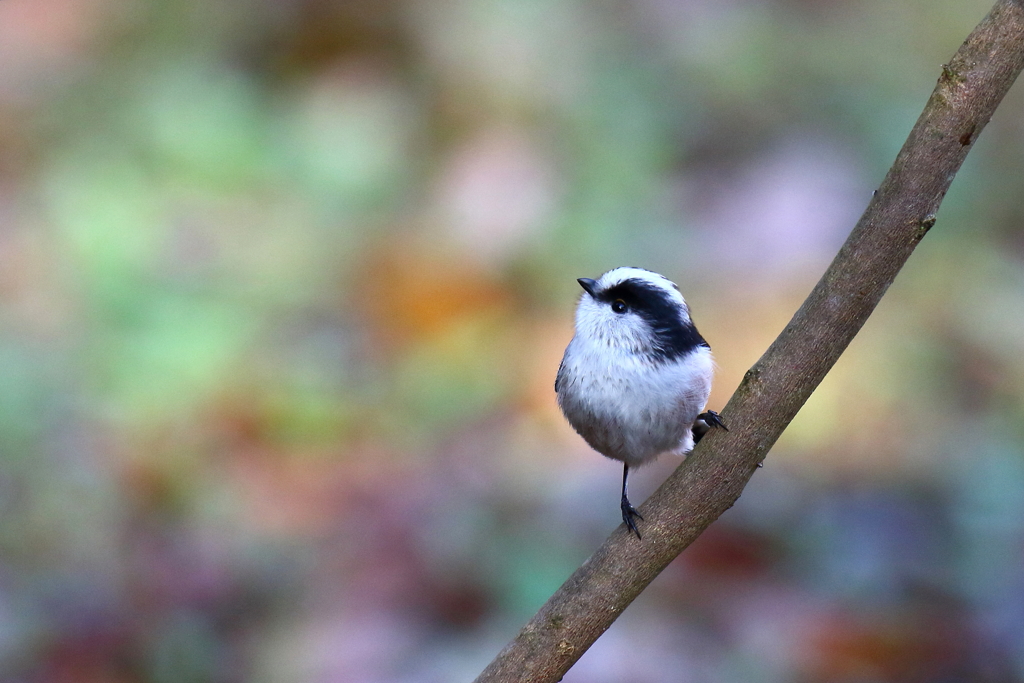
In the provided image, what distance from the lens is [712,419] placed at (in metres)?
1.93

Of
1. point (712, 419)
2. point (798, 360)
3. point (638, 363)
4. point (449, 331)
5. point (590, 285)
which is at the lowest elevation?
point (798, 360)

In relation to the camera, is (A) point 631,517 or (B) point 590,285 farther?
(B) point 590,285

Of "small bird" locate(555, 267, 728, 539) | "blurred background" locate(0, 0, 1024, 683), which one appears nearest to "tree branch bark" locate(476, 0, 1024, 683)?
"small bird" locate(555, 267, 728, 539)

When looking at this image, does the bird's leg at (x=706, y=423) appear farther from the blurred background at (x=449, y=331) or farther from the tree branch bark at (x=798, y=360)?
the blurred background at (x=449, y=331)

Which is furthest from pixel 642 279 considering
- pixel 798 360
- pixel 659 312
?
pixel 798 360

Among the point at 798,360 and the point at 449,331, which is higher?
the point at 449,331

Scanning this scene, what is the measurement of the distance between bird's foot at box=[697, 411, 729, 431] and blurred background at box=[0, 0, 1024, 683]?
1.23m

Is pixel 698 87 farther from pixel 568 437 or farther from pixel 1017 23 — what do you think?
pixel 1017 23

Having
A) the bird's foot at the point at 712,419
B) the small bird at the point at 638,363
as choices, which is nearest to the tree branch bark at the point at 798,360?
the bird's foot at the point at 712,419

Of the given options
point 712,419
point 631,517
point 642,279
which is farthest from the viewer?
point 642,279

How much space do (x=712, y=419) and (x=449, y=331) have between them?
270cm

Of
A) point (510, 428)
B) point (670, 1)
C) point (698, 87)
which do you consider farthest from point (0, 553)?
point (670, 1)

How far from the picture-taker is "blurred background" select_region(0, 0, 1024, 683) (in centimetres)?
331

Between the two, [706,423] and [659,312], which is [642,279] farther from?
[706,423]
